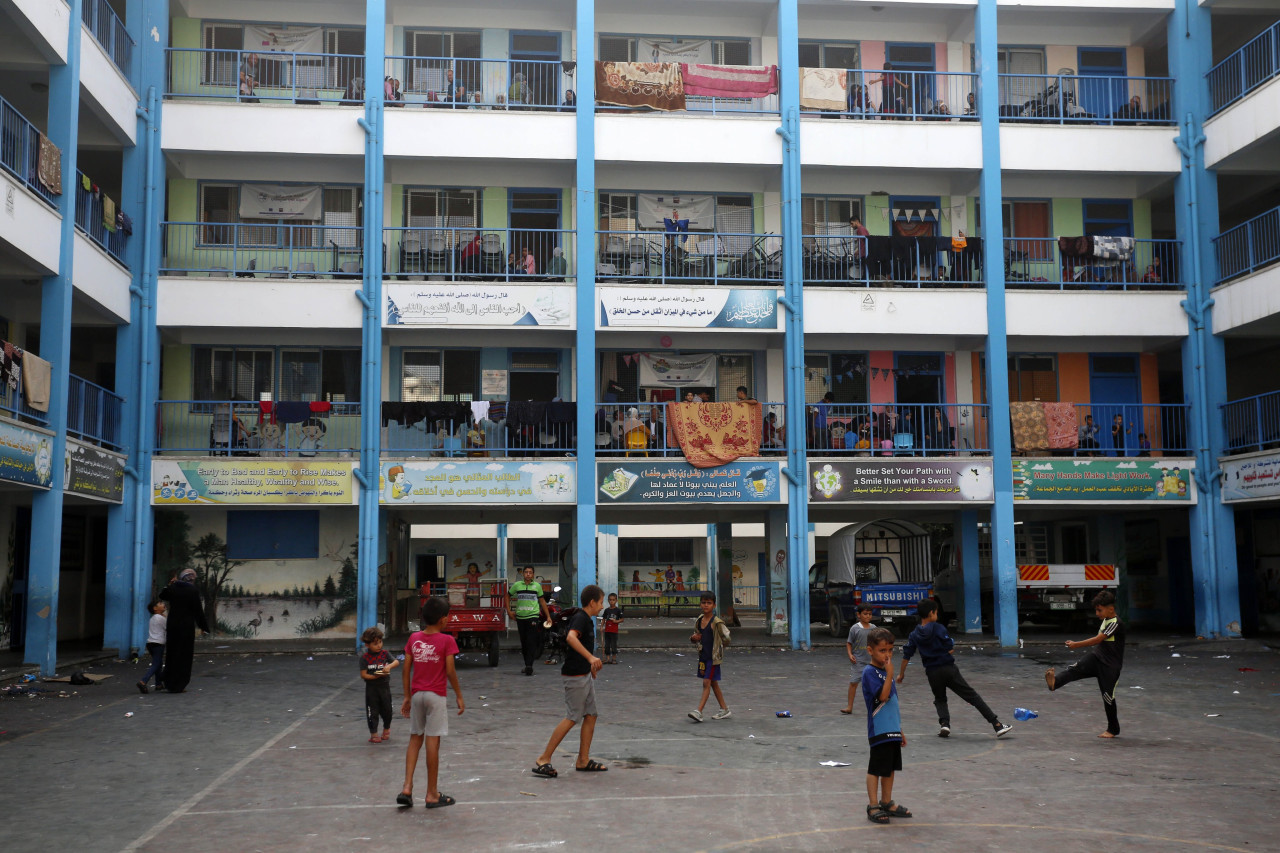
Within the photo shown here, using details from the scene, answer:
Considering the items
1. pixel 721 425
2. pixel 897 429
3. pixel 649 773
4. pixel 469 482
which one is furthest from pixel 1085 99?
pixel 649 773

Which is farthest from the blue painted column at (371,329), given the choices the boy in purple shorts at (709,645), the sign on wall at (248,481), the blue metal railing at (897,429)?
the boy in purple shorts at (709,645)

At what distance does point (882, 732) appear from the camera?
27.2 feet

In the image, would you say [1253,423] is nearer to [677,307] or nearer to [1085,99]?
[1085,99]

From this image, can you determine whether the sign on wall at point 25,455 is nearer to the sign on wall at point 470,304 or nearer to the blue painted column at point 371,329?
the blue painted column at point 371,329

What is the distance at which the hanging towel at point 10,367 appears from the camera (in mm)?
17516

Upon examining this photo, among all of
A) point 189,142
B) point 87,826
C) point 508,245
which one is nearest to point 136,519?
point 189,142

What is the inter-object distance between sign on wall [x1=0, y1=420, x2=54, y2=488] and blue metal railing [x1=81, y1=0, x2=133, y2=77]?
7.47 metres

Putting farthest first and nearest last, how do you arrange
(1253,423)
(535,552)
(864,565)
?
(535,552) < (864,565) < (1253,423)

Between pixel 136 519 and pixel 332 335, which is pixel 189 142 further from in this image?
pixel 136 519

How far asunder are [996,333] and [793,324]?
4299 mm

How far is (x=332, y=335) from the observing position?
83.5 feet

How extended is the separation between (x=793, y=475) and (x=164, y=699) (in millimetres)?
12834

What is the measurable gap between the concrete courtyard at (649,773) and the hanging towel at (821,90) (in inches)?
524

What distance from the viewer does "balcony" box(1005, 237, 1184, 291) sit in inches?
1011
